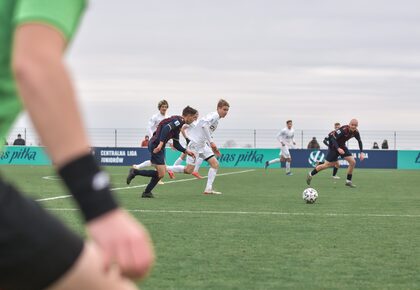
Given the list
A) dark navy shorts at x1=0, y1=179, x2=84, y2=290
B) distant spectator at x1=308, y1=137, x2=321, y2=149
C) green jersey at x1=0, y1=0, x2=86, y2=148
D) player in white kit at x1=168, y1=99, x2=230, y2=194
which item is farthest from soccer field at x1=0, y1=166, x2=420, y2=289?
distant spectator at x1=308, y1=137, x2=321, y2=149

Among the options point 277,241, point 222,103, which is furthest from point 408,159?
point 277,241

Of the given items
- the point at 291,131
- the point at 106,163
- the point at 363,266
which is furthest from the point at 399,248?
the point at 106,163

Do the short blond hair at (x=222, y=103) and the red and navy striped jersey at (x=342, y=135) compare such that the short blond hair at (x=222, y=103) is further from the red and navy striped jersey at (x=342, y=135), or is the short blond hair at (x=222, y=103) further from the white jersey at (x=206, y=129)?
the red and navy striped jersey at (x=342, y=135)

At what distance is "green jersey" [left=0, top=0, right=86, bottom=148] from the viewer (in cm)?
225

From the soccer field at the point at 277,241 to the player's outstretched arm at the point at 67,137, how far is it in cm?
61

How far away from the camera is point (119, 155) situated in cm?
5166

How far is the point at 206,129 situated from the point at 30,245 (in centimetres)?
1932

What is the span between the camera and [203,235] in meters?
10.8

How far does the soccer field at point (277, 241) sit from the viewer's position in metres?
7.52

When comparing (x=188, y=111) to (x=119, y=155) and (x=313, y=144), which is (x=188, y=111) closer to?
(x=119, y=155)

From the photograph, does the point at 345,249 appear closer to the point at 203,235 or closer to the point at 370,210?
the point at 203,235

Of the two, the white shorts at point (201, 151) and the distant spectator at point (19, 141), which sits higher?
the white shorts at point (201, 151)

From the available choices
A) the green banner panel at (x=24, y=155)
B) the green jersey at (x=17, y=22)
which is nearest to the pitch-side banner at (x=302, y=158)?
the green banner panel at (x=24, y=155)

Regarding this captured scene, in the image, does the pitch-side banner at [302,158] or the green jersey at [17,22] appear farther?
the pitch-side banner at [302,158]
